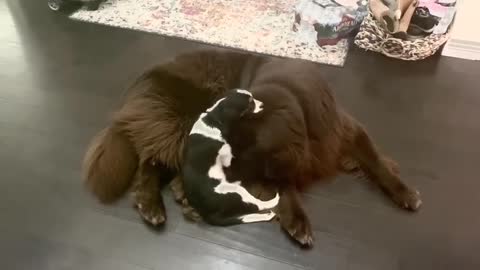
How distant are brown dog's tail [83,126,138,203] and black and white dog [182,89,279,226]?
24 cm

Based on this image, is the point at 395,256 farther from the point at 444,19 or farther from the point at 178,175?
the point at 444,19

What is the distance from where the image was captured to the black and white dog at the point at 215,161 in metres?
1.58

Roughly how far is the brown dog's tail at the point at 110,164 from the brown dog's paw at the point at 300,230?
0.57 metres

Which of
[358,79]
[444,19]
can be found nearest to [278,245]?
[358,79]

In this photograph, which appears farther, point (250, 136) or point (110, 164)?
point (110, 164)

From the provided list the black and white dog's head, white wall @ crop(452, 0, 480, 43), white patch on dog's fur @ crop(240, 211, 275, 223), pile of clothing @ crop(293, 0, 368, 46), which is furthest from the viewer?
pile of clothing @ crop(293, 0, 368, 46)

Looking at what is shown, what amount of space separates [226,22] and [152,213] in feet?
4.61

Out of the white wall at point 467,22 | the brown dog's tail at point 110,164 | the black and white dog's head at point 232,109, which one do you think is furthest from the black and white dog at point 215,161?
the white wall at point 467,22

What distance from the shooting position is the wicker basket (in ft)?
7.95

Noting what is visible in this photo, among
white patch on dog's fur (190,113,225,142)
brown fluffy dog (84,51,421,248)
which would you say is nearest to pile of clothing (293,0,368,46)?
brown fluffy dog (84,51,421,248)

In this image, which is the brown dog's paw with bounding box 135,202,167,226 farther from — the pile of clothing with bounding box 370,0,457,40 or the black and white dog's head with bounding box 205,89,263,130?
the pile of clothing with bounding box 370,0,457,40

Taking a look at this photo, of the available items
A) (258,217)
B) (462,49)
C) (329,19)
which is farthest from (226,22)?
(258,217)

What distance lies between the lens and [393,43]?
244 centimetres

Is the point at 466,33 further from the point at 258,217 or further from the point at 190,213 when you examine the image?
the point at 190,213
